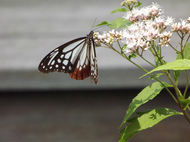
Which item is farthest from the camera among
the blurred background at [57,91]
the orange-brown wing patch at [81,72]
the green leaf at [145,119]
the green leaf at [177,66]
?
the blurred background at [57,91]

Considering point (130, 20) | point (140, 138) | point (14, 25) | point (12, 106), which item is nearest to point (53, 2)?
point (14, 25)

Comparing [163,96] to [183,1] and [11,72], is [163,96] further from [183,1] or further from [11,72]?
[11,72]

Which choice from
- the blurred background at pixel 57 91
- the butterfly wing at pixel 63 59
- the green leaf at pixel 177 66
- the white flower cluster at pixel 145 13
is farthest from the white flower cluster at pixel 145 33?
the blurred background at pixel 57 91

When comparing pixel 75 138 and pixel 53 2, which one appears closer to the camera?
pixel 75 138

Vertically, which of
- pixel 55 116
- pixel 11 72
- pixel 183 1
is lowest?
pixel 55 116

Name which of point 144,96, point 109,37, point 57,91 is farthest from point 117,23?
point 57,91

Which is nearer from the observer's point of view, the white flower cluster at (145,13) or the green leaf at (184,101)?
the green leaf at (184,101)

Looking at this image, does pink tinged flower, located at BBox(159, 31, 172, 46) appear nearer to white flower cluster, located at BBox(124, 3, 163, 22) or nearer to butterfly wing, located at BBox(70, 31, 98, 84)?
white flower cluster, located at BBox(124, 3, 163, 22)

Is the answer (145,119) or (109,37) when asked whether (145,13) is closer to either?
(109,37)

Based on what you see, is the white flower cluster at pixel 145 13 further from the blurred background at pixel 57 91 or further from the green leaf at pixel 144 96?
the blurred background at pixel 57 91
